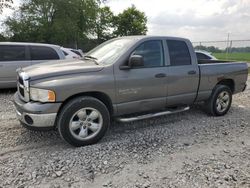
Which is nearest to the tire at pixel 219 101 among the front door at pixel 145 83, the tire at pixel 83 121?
the front door at pixel 145 83

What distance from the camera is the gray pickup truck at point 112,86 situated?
4.16 m

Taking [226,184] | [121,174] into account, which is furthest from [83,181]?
[226,184]

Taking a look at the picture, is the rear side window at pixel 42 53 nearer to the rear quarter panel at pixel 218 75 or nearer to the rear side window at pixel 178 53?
the rear side window at pixel 178 53

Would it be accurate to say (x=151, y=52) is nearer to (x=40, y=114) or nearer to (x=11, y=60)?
(x=40, y=114)

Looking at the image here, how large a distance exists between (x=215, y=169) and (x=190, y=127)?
1.78 meters

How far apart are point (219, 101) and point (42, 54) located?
586 cm

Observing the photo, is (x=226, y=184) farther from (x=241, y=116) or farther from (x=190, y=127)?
(x=241, y=116)

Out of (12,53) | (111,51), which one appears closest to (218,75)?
(111,51)

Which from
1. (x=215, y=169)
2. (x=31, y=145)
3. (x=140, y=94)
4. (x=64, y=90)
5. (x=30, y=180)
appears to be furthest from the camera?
(x=140, y=94)

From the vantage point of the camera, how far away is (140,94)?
495cm

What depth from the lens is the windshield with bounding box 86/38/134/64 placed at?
484cm

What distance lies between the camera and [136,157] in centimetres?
415

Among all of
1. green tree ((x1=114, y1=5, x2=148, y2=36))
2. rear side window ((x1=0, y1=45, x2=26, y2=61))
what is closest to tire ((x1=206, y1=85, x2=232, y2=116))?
rear side window ((x1=0, y1=45, x2=26, y2=61))

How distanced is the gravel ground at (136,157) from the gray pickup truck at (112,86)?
14.2 inches
